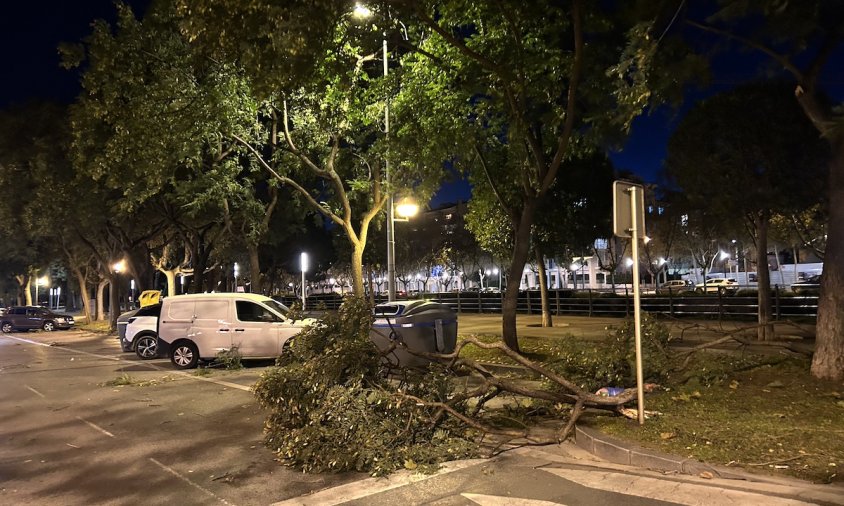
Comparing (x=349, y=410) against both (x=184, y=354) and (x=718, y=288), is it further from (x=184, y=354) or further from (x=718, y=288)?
(x=718, y=288)

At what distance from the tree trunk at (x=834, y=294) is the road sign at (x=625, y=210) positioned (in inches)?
122

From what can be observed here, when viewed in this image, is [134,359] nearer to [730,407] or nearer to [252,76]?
[252,76]

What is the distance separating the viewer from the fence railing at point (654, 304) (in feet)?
61.3

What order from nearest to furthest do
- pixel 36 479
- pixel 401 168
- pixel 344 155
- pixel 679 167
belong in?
pixel 36 479 → pixel 679 167 → pixel 401 168 → pixel 344 155

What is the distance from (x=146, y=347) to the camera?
17750mm

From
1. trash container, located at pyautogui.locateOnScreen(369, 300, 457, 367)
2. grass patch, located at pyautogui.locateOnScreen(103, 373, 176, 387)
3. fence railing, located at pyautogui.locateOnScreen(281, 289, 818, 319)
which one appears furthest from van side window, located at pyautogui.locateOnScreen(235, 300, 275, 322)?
trash container, located at pyautogui.locateOnScreen(369, 300, 457, 367)

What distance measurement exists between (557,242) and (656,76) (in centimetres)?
1081

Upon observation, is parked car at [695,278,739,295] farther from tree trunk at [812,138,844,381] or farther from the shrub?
the shrub

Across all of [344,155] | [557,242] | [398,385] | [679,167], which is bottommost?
[398,385]

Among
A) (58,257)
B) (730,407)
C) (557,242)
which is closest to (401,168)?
(557,242)

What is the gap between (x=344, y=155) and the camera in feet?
64.5

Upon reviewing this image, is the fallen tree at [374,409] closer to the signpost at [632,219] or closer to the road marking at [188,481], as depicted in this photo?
the signpost at [632,219]

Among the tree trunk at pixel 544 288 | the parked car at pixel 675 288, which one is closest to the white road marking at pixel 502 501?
the tree trunk at pixel 544 288

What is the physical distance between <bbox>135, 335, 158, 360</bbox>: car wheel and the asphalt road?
7.01m
